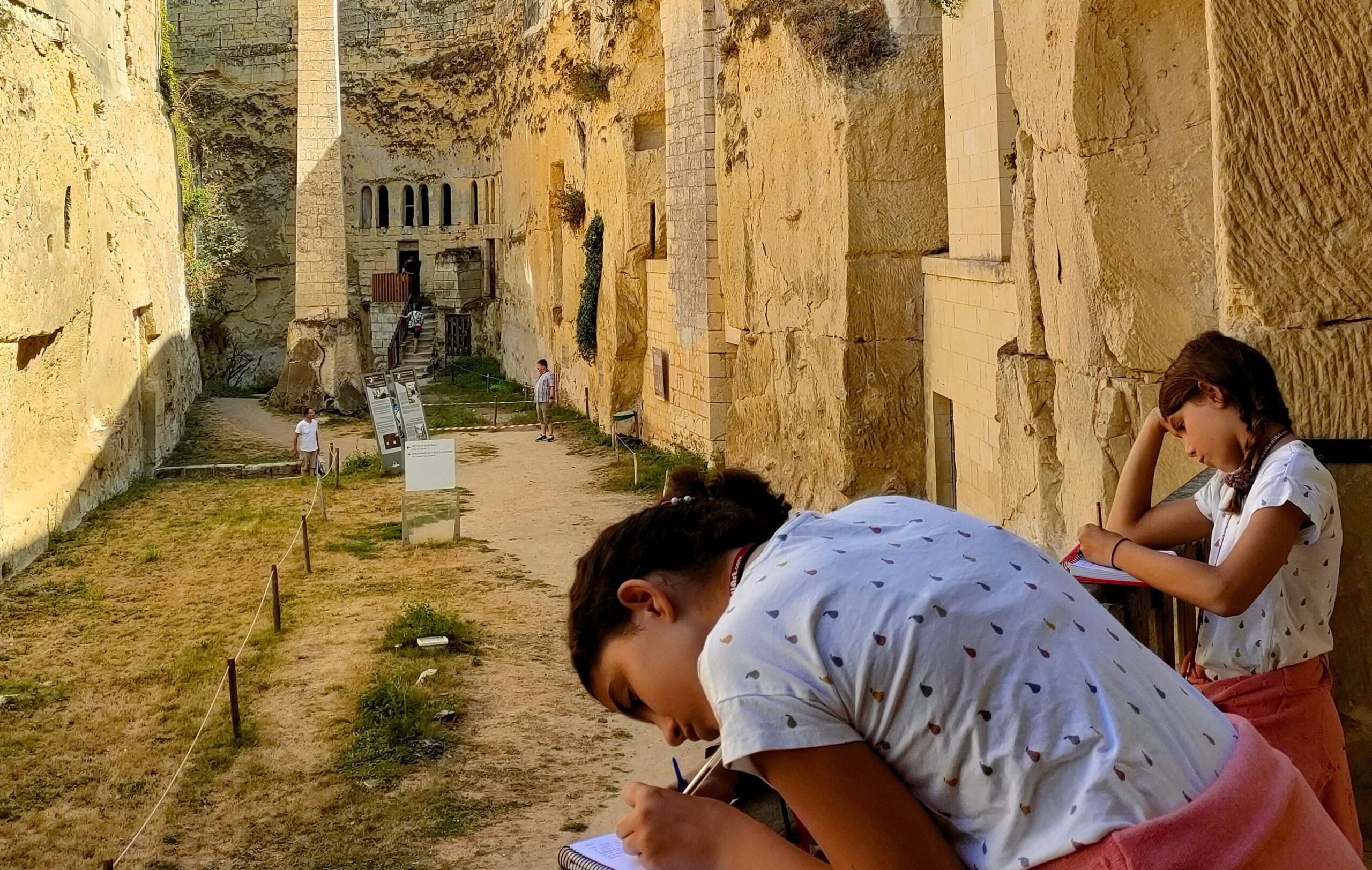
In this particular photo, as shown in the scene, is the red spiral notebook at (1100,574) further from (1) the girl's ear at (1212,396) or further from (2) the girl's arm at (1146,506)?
(1) the girl's ear at (1212,396)

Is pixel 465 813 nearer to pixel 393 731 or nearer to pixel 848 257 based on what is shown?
pixel 393 731

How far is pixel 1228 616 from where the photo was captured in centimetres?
267

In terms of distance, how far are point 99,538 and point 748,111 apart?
8.22 meters

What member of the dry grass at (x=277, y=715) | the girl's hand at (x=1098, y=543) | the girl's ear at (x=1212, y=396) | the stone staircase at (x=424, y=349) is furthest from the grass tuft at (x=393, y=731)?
the stone staircase at (x=424, y=349)

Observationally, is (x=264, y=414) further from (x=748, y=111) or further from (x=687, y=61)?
(x=748, y=111)

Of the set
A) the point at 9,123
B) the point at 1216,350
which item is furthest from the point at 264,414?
the point at 1216,350

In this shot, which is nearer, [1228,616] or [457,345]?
[1228,616]

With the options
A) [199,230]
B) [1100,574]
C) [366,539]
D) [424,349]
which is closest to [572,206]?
[199,230]

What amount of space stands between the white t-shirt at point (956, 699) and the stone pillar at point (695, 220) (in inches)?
569

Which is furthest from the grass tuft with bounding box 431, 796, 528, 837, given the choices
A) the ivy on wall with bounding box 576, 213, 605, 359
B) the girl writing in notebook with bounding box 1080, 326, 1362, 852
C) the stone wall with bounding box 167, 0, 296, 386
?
the stone wall with bounding box 167, 0, 296, 386

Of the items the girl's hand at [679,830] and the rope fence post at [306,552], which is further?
the rope fence post at [306,552]

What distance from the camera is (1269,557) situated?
2.61 metres

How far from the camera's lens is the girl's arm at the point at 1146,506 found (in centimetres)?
322

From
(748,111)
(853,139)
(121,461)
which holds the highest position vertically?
(748,111)
